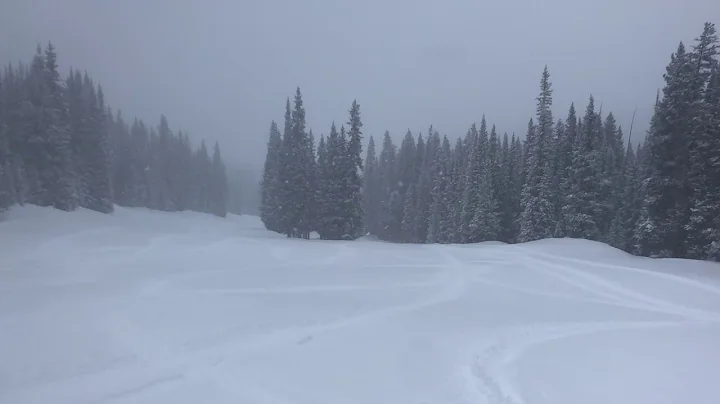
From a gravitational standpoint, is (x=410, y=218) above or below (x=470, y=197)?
below

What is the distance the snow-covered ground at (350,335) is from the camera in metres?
5.10

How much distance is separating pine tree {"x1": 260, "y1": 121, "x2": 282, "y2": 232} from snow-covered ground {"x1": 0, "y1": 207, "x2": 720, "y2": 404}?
3064 centimetres

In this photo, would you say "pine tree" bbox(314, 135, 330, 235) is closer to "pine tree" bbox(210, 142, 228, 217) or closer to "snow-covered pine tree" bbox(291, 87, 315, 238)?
"snow-covered pine tree" bbox(291, 87, 315, 238)

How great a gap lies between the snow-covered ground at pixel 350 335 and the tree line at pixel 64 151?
1215 inches

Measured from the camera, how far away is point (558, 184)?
35.3 meters

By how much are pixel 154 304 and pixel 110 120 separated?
80.2 meters

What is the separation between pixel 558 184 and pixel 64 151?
4568 centimetres

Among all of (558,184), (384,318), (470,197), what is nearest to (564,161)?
(558,184)

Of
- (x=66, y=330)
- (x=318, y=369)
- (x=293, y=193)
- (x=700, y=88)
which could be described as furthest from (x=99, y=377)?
(x=293, y=193)

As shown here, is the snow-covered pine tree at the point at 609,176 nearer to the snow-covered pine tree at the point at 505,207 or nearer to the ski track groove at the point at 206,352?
A: the snow-covered pine tree at the point at 505,207

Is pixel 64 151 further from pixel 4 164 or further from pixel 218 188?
pixel 218 188

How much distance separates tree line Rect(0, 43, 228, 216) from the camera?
39.0 metres

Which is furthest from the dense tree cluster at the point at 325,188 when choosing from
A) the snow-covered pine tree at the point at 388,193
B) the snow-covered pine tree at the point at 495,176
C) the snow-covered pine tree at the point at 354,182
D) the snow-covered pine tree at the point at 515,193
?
the snow-covered pine tree at the point at 388,193

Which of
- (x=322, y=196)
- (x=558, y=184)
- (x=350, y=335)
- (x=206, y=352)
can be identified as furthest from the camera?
(x=322, y=196)
